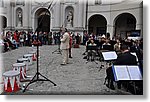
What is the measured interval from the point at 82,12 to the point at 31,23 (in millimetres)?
5490

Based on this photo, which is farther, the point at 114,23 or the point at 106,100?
the point at 114,23

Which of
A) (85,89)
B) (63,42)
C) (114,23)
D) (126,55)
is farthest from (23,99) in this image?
(114,23)

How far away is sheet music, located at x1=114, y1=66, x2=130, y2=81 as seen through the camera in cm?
462

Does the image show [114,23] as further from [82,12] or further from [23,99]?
[23,99]

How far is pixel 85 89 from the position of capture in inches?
212

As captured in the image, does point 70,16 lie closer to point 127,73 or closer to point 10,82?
point 10,82

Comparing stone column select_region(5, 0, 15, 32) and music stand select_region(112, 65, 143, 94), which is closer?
music stand select_region(112, 65, 143, 94)

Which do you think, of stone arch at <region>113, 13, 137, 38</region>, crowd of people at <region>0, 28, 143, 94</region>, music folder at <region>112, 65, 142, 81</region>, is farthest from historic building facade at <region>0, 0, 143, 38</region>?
music folder at <region>112, 65, 142, 81</region>

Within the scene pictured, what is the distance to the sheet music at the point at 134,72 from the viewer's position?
15.3ft

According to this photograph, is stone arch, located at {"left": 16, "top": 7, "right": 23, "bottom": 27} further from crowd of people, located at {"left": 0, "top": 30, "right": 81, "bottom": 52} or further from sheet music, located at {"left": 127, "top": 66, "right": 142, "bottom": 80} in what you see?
sheet music, located at {"left": 127, "top": 66, "right": 142, "bottom": 80}

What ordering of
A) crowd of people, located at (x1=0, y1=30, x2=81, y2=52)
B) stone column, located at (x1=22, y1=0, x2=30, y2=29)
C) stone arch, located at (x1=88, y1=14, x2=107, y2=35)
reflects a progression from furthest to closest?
stone arch, located at (x1=88, y1=14, x2=107, y2=35) → stone column, located at (x1=22, y1=0, x2=30, y2=29) → crowd of people, located at (x1=0, y1=30, x2=81, y2=52)

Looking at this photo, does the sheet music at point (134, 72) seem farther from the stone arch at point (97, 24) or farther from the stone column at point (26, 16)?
the stone arch at point (97, 24)

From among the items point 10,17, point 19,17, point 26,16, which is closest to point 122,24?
point 26,16

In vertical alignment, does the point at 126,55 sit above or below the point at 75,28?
below
